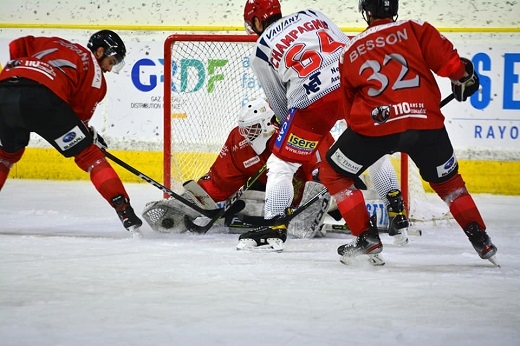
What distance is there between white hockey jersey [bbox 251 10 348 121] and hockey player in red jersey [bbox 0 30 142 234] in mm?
760

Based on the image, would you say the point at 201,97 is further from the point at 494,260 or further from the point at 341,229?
A: the point at 494,260

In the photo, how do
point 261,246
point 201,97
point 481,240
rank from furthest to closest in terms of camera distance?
point 201,97 → point 261,246 → point 481,240

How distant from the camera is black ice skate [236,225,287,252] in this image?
374 cm

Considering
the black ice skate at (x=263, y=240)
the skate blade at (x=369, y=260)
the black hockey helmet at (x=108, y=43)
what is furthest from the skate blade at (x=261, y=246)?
the black hockey helmet at (x=108, y=43)

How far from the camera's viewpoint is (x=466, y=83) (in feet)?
10.6

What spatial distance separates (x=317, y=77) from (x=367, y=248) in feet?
2.96

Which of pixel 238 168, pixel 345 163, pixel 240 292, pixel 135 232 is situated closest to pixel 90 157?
pixel 135 232

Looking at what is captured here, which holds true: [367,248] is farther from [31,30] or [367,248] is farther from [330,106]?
[31,30]

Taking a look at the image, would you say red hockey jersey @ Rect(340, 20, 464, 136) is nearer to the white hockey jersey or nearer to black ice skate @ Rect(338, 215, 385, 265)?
black ice skate @ Rect(338, 215, 385, 265)

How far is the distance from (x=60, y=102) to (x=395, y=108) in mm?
1572

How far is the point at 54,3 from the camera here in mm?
7055

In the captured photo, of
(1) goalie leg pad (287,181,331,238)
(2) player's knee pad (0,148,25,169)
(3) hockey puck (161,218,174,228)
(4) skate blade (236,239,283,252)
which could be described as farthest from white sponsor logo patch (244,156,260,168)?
(2) player's knee pad (0,148,25,169)

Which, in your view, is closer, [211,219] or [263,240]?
[263,240]

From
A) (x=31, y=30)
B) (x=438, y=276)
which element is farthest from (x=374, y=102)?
(x=31, y=30)
